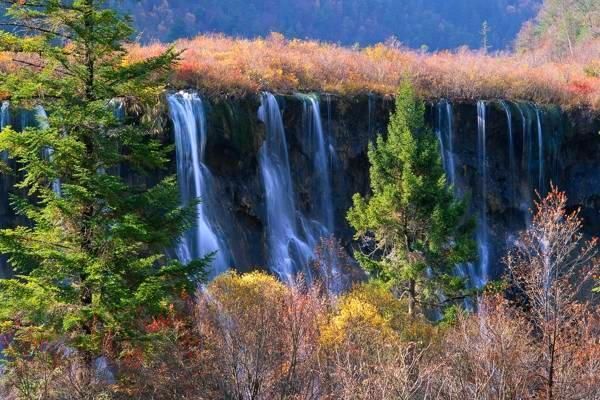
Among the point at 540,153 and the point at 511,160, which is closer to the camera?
the point at 511,160

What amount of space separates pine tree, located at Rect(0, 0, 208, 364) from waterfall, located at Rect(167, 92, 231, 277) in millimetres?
11296

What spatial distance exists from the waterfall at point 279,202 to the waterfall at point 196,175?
2335 mm

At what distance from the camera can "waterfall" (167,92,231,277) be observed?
70.1 ft

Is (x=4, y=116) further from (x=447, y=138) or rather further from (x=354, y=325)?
(x=447, y=138)

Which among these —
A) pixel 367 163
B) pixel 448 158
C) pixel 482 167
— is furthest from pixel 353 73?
pixel 482 167

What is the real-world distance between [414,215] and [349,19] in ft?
306

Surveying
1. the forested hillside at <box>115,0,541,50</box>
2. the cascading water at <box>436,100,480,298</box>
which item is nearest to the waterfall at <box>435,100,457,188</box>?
the cascading water at <box>436,100,480,298</box>

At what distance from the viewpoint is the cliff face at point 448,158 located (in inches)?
934

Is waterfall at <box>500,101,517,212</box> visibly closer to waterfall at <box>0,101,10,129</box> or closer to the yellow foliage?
the yellow foliage

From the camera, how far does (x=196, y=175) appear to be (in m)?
22.3

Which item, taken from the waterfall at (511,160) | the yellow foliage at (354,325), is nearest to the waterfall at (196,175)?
the yellow foliage at (354,325)

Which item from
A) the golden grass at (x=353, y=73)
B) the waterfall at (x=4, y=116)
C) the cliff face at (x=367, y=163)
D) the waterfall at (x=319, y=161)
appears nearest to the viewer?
the waterfall at (x=4, y=116)

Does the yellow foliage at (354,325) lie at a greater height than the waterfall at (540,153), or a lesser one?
lesser

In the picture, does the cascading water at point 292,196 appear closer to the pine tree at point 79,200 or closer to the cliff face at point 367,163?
the cliff face at point 367,163
